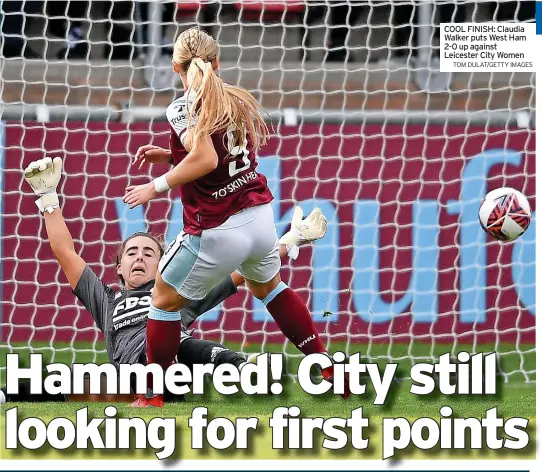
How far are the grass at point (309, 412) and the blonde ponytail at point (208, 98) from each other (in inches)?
36.6

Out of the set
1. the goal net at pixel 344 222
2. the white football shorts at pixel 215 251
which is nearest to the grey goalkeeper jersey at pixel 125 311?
the white football shorts at pixel 215 251

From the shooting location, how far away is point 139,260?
4.53m

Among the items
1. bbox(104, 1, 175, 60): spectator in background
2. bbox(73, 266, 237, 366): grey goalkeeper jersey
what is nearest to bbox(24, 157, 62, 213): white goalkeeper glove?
bbox(73, 266, 237, 366): grey goalkeeper jersey

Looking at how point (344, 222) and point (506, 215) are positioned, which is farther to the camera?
point (344, 222)

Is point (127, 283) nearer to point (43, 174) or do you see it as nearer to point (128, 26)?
point (43, 174)

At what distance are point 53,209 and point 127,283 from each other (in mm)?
410

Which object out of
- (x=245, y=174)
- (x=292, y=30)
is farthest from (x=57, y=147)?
(x=245, y=174)

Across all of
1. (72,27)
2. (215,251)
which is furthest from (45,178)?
(72,27)

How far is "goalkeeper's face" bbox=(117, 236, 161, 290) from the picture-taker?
178 inches

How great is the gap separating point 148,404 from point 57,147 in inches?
115

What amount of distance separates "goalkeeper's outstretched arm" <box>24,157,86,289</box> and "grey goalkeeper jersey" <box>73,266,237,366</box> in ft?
0.20

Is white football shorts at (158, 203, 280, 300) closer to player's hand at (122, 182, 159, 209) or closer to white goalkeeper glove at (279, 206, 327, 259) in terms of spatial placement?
player's hand at (122, 182, 159, 209)

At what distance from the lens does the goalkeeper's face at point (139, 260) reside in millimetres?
4531

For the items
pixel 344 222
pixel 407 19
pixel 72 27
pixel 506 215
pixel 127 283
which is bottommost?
pixel 127 283
